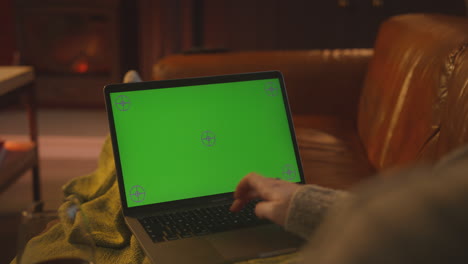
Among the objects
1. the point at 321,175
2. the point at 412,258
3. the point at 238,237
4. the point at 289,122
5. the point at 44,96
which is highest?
the point at 412,258

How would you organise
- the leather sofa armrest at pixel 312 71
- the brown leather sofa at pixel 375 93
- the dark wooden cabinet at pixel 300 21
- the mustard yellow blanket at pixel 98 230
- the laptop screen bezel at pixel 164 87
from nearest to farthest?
1. the mustard yellow blanket at pixel 98 230
2. the laptop screen bezel at pixel 164 87
3. the brown leather sofa at pixel 375 93
4. the leather sofa armrest at pixel 312 71
5. the dark wooden cabinet at pixel 300 21

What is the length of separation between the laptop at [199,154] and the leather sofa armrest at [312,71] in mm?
974

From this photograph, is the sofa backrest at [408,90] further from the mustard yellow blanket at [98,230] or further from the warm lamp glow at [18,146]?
the warm lamp glow at [18,146]

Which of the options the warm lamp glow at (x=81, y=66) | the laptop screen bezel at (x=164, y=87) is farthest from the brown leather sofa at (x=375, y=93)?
the warm lamp glow at (x=81, y=66)

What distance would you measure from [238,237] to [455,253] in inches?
28.6

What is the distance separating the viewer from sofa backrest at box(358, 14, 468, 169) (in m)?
1.39

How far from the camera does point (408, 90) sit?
62.2 inches

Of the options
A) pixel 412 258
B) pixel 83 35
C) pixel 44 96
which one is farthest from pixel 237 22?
pixel 412 258

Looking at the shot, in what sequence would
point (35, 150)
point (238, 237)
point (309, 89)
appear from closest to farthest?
point (238, 237) → point (309, 89) → point (35, 150)

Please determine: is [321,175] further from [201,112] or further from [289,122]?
[201,112]

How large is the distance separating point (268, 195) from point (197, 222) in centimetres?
19

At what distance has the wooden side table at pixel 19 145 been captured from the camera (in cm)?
223

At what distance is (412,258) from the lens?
0.86ft

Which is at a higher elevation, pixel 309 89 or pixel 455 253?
pixel 455 253
